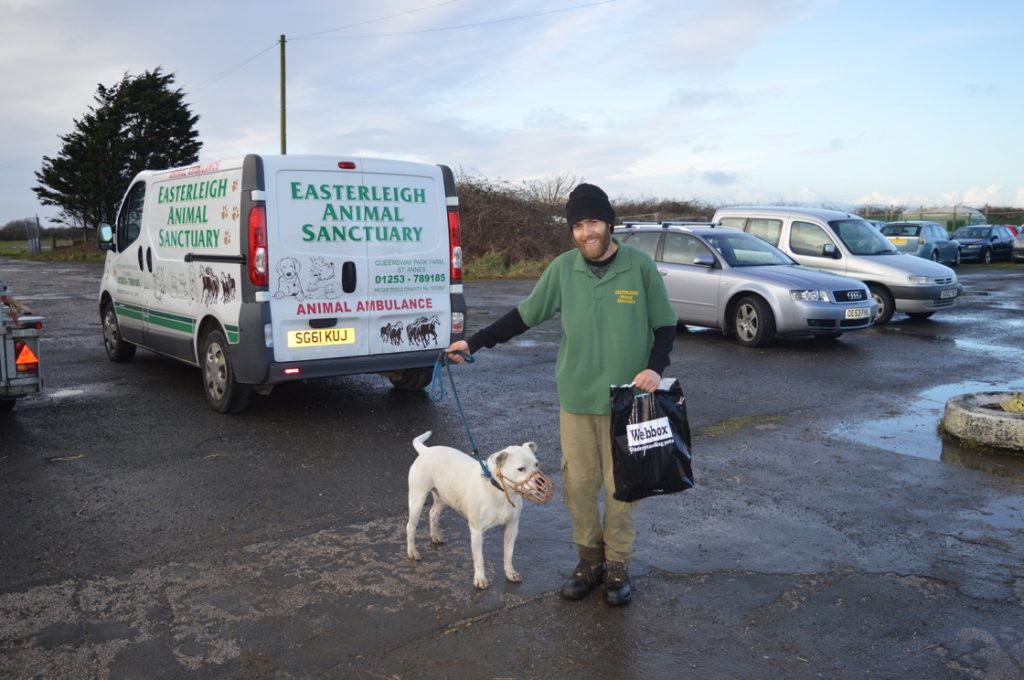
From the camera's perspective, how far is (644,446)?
408 cm

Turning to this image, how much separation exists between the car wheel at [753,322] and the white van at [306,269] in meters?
5.57

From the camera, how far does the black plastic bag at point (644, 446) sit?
4082mm

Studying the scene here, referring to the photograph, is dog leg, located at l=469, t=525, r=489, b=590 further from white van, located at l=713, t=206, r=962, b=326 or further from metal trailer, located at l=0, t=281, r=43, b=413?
white van, located at l=713, t=206, r=962, b=326

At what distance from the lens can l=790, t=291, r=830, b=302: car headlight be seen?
12.4 metres

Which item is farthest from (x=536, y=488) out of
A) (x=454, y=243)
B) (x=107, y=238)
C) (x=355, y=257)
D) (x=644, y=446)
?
(x=107, y=238)

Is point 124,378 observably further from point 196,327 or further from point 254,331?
point 254,331

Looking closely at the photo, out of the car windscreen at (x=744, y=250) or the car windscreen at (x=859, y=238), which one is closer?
the car windscreen at (x=744, y=250)

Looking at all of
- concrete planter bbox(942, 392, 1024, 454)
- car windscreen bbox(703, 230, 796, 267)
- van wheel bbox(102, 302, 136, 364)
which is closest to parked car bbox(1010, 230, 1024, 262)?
car windscreen bbox(703, 230, 796, 267)

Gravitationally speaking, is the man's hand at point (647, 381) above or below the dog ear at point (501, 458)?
above

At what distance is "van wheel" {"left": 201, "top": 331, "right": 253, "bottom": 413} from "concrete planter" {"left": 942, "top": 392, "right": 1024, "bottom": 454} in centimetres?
604

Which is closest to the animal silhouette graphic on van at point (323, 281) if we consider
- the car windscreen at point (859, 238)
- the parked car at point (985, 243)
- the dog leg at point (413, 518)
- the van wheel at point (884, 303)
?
the dog leg at point (413, 518)

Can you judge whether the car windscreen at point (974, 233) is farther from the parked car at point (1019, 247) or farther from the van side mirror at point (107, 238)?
the van side mirror at point (107, 238)

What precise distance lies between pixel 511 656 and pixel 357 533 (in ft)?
5.72

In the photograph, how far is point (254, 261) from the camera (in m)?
7.31
